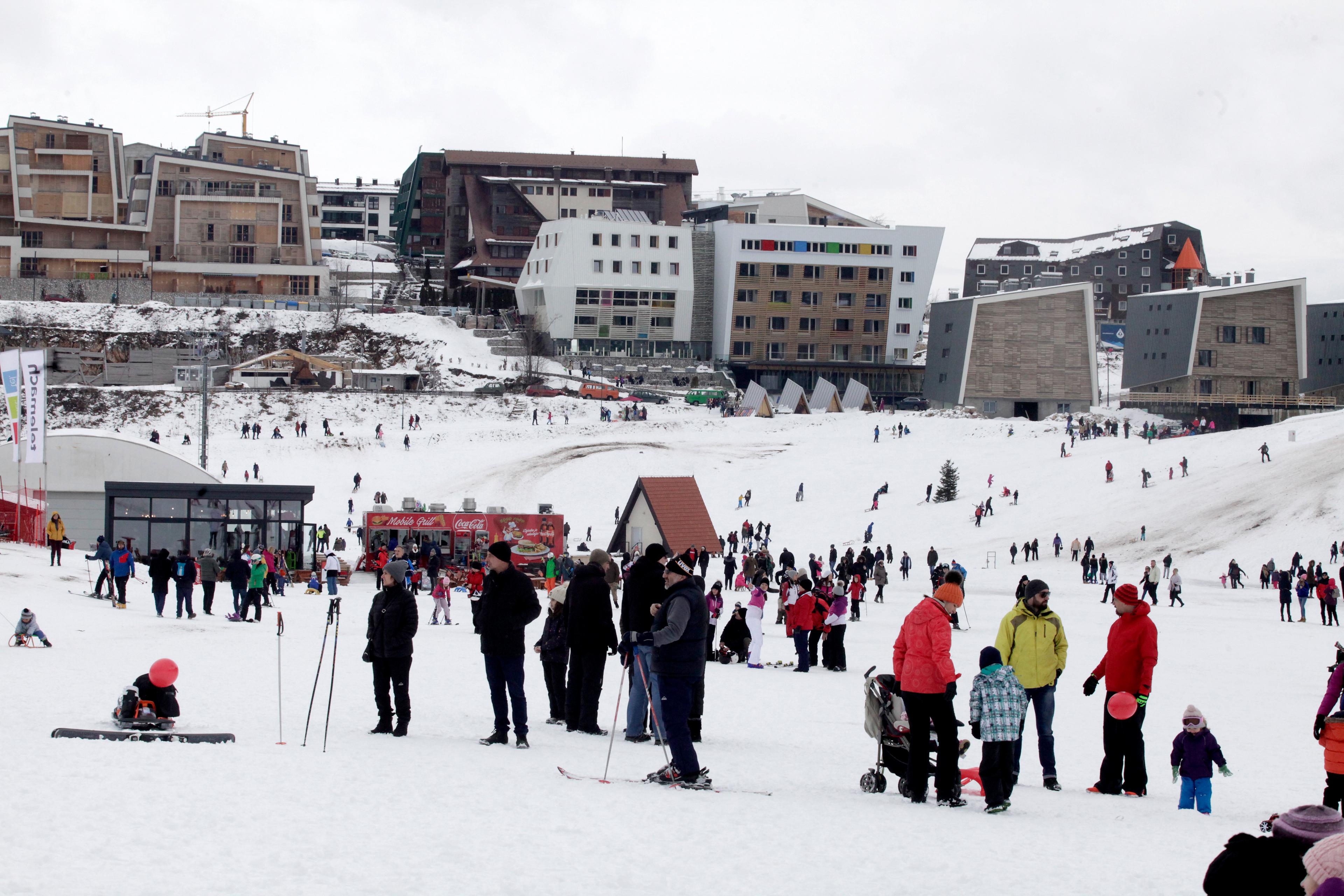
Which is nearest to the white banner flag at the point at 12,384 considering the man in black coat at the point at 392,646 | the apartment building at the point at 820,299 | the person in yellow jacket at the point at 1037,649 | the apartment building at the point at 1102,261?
the man in black coat at the point at 392,646

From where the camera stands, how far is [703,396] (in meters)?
70.8

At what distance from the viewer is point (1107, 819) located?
24.6ft

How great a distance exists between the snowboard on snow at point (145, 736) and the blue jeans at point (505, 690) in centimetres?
169

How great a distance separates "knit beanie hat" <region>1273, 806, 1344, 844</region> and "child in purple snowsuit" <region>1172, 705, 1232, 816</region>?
4113 millimetres

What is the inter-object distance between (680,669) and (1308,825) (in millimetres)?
4292

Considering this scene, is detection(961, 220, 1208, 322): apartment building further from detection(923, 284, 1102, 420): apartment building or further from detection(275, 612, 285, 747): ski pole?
detection(275, 612, 285, 747): ski pole

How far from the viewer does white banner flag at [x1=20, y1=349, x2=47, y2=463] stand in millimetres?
24750

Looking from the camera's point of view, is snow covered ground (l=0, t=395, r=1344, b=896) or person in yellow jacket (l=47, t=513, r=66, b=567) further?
person in yellow jacket (l=47, t=513, r=66, b=567)

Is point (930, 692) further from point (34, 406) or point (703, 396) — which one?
point (703, 396)

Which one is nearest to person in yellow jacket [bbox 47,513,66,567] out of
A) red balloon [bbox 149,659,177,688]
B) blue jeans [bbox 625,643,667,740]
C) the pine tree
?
red balloon [bbox 149,659,177,688]

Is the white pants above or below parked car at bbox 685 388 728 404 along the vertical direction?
below

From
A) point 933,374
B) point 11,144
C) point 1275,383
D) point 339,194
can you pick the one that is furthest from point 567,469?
point 339,194

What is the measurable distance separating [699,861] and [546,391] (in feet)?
206

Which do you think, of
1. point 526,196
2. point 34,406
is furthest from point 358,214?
point 34,406
